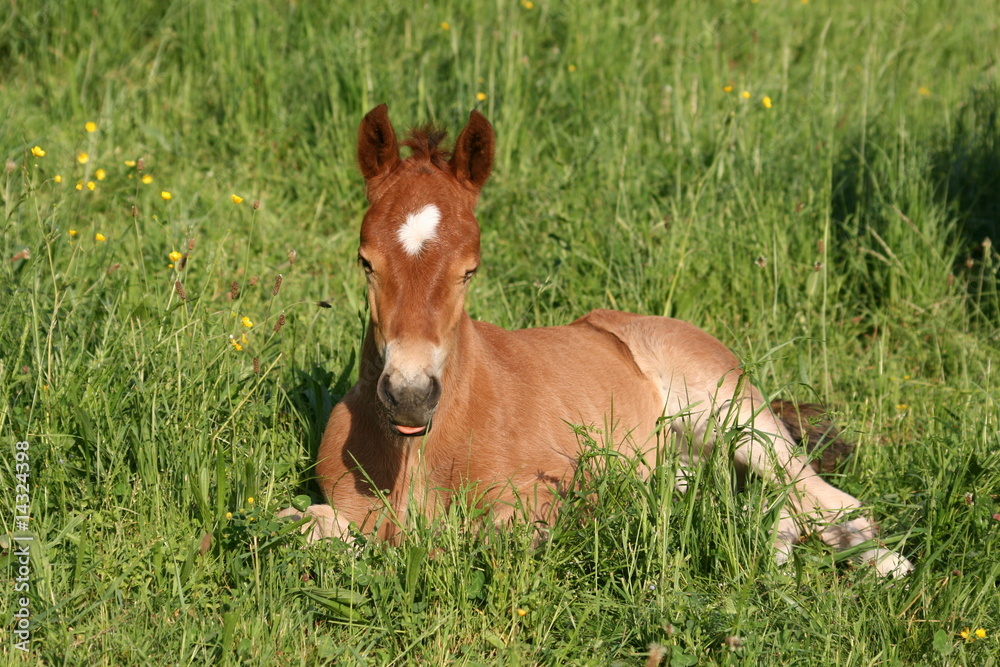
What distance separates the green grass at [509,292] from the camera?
9.61 ft

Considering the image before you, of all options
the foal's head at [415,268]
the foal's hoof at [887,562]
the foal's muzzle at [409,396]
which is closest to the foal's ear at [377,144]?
the foal's head at [415,268]

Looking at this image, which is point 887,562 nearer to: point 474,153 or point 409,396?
point 409,396

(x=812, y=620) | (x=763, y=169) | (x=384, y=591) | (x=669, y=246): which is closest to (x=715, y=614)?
(x=812, y=620)

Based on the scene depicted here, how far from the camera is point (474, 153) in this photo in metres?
3.41

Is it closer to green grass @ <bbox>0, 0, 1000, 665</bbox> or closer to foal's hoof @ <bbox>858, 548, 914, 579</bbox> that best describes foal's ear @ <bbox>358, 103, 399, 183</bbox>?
green grass @ <bbox>0, 0, 1000, 665</bbox>

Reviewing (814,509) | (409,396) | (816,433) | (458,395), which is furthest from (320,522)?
(816,433)

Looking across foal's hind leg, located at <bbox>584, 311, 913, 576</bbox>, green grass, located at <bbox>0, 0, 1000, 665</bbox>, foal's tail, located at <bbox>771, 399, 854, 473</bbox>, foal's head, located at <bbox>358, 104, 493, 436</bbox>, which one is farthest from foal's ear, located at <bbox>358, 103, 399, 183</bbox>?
foal's tail, located at <bbox>771, 399, 854, 473</bbox>

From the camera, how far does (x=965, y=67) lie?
24.4ft

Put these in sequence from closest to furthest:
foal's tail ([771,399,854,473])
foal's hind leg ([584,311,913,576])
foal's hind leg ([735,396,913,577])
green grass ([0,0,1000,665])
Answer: green grass ([0,0,1000,665]), foal's hind leg ([735,396,913,577]), foal's hind leg ([584,311,913,576]), foal's tail ([771,399,854,473])

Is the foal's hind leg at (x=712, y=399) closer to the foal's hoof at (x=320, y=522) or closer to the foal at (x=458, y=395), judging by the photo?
the foal at (x=458, y=395)
